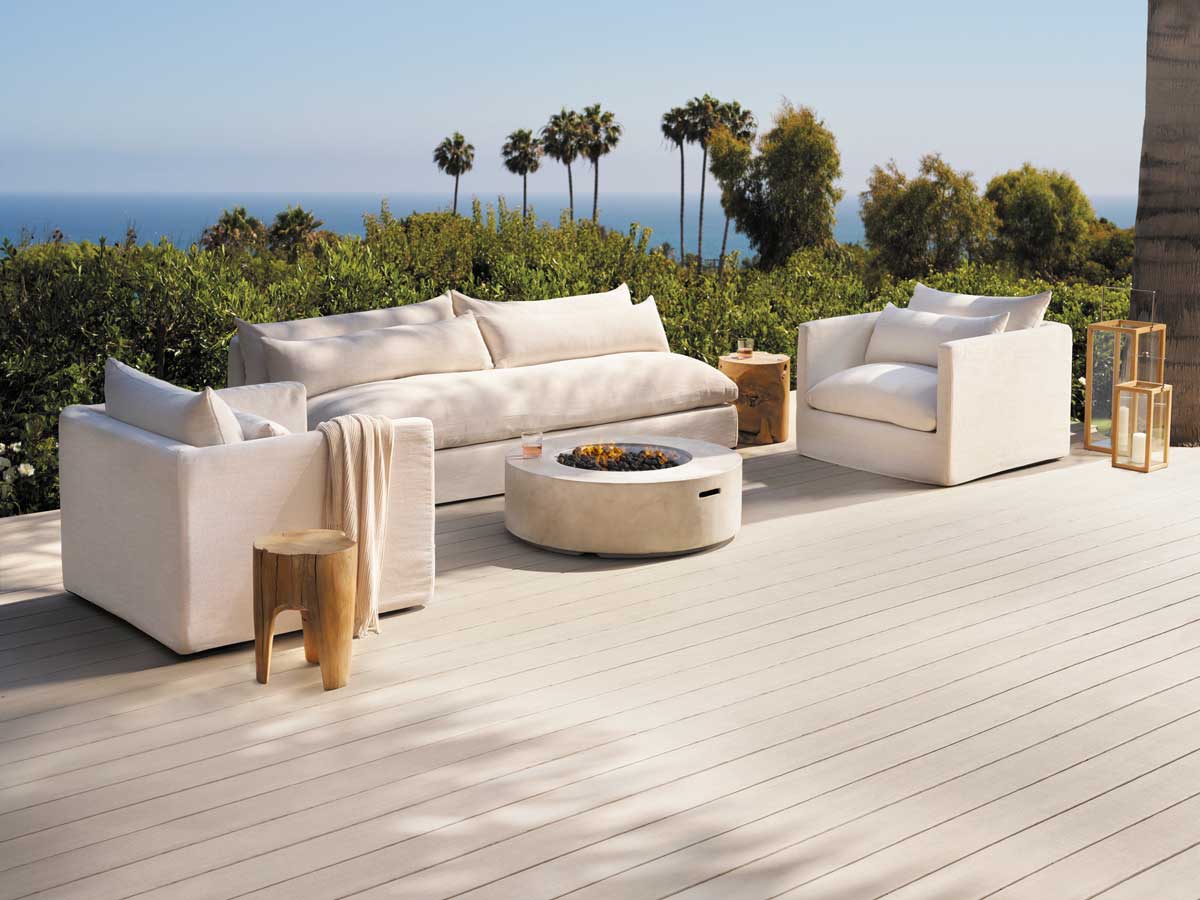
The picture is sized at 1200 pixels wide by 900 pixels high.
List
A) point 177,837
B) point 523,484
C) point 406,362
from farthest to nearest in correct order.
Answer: point 406,362
point 523,484
point 177,837

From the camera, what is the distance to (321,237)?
790cm

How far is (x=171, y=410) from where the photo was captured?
12.8 ft

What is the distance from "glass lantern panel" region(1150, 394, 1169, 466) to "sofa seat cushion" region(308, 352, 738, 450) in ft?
7.11

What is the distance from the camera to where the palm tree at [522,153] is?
41.6m

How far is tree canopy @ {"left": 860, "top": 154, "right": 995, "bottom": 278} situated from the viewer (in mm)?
20188

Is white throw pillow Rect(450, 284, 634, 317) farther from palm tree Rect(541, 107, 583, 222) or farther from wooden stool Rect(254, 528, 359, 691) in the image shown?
palm tree Rect(541, 107, 583, 222)

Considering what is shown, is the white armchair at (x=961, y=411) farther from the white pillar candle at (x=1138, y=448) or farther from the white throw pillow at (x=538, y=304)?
the white throw pillow at (x=538, y=304)

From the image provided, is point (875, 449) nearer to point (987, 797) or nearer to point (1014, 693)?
point (1014, 693)

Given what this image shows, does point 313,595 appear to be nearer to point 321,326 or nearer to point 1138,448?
point 321,326

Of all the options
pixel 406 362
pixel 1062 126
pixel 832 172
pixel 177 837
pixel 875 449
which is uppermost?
pixel 1062 126

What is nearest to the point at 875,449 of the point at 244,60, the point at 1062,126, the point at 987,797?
the point at 987,797

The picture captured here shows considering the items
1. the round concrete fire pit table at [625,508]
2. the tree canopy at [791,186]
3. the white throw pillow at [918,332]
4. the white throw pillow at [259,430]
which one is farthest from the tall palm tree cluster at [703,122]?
the white throw pillow at [259,430]

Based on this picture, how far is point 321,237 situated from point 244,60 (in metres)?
39.2

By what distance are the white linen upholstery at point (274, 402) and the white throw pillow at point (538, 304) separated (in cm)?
193
